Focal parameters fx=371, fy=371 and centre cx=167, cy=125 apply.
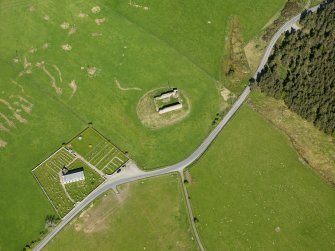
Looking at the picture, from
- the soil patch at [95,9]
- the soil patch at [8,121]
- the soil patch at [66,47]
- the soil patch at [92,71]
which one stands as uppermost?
the soil patch at [95,9]

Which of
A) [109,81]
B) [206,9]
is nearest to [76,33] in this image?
[109,81]

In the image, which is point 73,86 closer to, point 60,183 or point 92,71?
point 92,71

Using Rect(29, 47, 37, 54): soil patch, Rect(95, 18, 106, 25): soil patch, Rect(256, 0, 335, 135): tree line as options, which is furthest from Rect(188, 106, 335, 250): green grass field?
Rect(29, 47, 37, 54): soil patch

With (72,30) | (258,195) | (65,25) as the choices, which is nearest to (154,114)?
(258,195)

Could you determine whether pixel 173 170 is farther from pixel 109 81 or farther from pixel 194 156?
pixel 109 81

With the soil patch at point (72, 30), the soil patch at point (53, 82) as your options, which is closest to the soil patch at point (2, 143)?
the soil patch at point (53, 82)

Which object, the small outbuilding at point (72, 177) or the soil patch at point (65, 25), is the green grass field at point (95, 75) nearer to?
the soil patch at point (65, 25)
